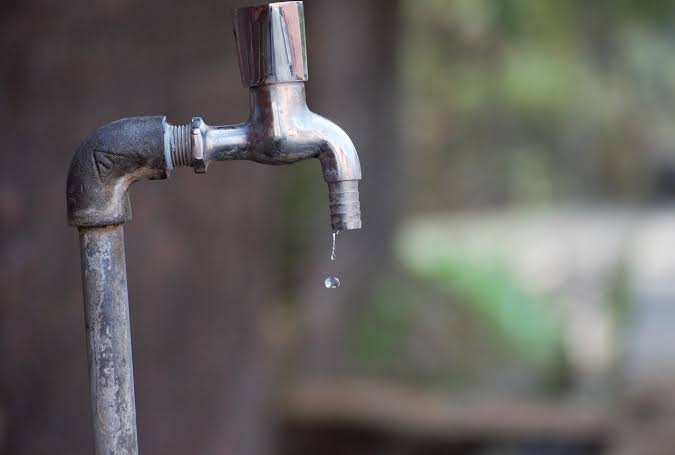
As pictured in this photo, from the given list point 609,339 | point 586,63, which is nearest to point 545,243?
point 586,63

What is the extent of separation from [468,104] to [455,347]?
831cm

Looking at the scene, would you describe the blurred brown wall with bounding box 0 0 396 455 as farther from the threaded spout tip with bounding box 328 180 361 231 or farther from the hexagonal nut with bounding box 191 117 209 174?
the threaded spout tip with bounding box 328 180 361 231

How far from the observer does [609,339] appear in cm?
703

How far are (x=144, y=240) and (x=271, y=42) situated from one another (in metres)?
1.62

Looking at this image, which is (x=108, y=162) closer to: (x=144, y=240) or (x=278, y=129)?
(x=278, y=129)

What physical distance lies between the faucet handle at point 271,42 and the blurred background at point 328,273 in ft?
2.57

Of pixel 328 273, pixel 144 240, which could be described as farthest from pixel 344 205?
pixel 328 273

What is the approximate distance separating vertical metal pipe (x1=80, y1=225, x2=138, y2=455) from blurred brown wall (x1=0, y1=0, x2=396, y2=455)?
2.18 ft

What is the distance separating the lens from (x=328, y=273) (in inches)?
225

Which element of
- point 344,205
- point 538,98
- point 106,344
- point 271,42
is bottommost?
point 106,344

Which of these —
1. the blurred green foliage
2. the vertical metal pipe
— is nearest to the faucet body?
the vertical metal pipe

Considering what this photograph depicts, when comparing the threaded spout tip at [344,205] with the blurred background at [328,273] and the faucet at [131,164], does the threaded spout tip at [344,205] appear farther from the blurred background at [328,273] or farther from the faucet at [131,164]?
the blurred background at [328,273]

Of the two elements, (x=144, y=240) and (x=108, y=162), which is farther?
(x=144, y=240)

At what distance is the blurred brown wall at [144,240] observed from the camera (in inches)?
79.3
